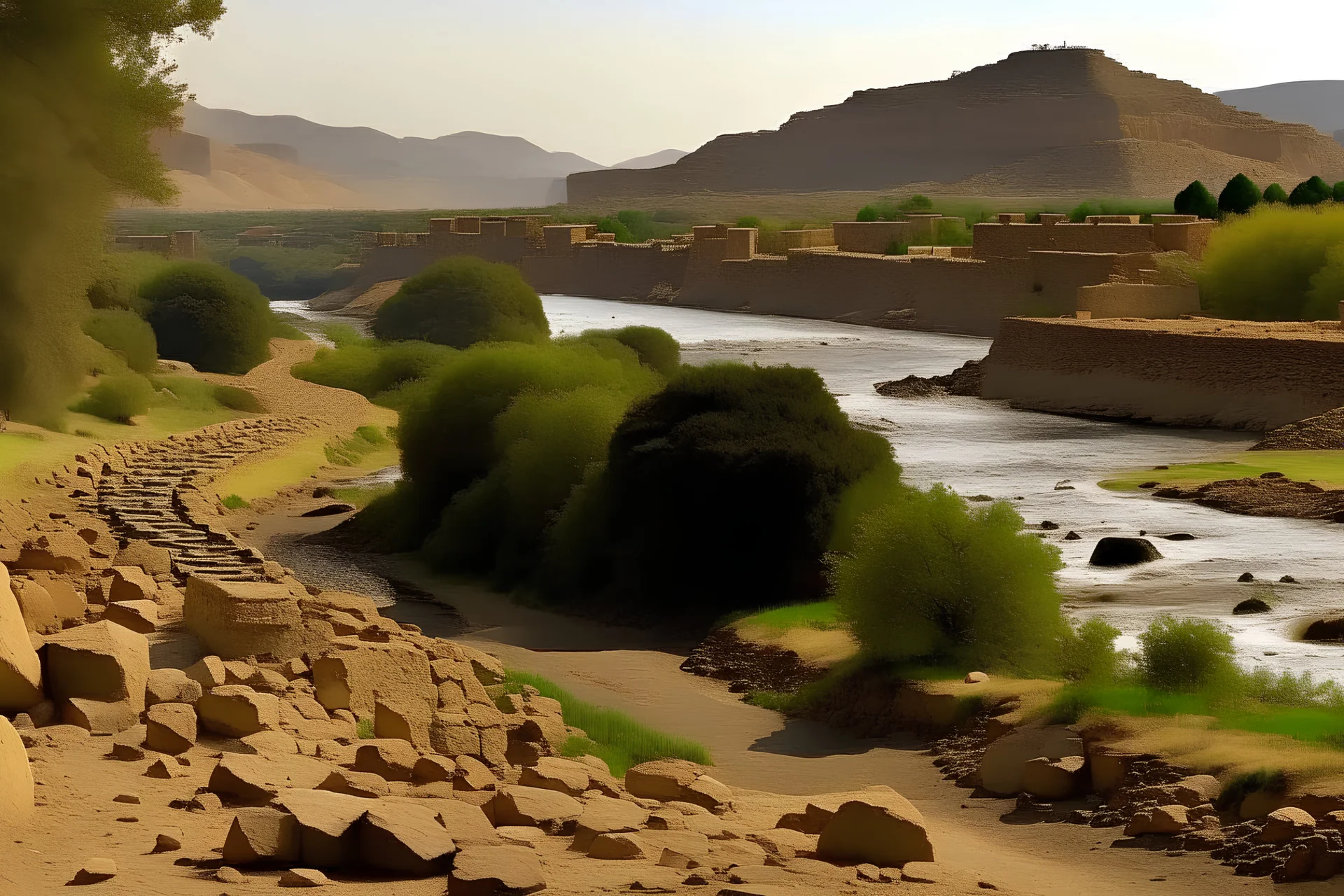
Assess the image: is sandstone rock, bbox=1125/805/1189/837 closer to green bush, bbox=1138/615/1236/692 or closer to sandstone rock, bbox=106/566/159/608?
green bush, bbox=1138/615/1236/692

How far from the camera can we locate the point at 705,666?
49.5ft

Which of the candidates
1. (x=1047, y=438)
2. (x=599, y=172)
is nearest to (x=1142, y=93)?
(x=599, y=172)

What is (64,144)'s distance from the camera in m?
19.6

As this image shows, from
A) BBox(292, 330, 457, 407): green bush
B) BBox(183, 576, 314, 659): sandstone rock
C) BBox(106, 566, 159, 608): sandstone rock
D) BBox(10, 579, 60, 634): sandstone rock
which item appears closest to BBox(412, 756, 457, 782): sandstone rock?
BBox(183, 576, 314, 659): sandstone rock

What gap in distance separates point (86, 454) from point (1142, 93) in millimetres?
121960

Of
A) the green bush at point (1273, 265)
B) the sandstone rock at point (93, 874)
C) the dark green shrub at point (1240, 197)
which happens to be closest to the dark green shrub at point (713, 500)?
the sandstone rock at point (93, 874)

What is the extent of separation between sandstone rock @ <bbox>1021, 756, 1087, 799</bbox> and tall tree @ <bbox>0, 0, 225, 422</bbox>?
45.8 ft

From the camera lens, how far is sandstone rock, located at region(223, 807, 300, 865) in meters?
5.69

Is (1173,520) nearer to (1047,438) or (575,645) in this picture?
(575,645)

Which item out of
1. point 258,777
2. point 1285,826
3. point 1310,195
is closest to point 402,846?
point 258,777

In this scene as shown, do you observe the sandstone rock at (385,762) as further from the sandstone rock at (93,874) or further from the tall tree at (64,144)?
the tall tree at (64,144)

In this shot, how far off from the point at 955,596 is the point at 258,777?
23.9 feet

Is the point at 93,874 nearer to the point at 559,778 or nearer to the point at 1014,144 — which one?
the point at 559,778

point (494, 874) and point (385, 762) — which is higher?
point (494, 874)
